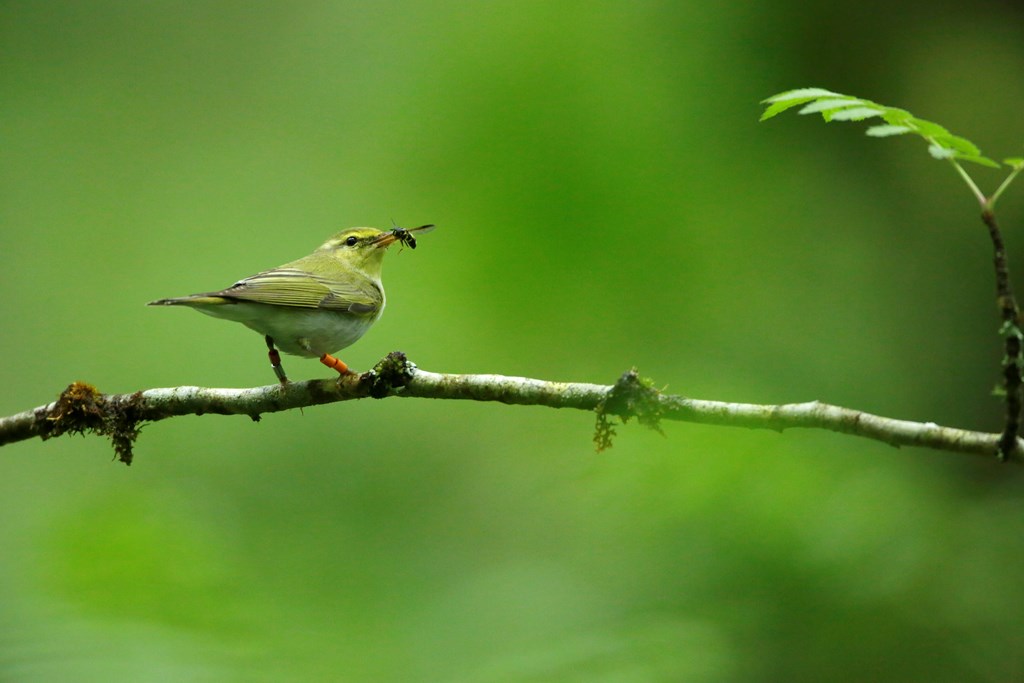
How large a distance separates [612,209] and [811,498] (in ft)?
12.6

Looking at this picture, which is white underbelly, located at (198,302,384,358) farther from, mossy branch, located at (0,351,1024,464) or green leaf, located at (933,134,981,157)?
green leaf, located at (933,134,981,157)

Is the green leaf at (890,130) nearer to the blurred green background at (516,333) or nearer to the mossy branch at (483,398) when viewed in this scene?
the mossy branch at (483,398)

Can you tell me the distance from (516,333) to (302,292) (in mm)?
2610

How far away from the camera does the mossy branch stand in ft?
9.56

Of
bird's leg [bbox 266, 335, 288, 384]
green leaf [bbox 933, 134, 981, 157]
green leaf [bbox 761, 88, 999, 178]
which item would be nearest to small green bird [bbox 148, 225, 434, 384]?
bird's leg [bbox 266, 335, 288, 384]

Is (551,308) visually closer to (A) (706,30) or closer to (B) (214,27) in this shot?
(A) (706,30)

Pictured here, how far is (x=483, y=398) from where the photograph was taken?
3.71m

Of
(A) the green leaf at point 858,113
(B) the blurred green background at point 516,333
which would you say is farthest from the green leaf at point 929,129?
(B) the blurred green background at point 516,333

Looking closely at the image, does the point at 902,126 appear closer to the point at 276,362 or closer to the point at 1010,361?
the point at 1010,361

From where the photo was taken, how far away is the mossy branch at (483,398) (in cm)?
291

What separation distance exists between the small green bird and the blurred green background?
1.11m

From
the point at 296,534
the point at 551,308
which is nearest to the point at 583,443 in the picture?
the point at 551,308

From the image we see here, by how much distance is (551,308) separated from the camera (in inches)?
310

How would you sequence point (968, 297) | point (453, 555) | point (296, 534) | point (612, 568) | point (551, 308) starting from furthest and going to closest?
point (551, 308) → point (968, 297) → point (296, 534) → point (453, 555) → point (612, 568)
